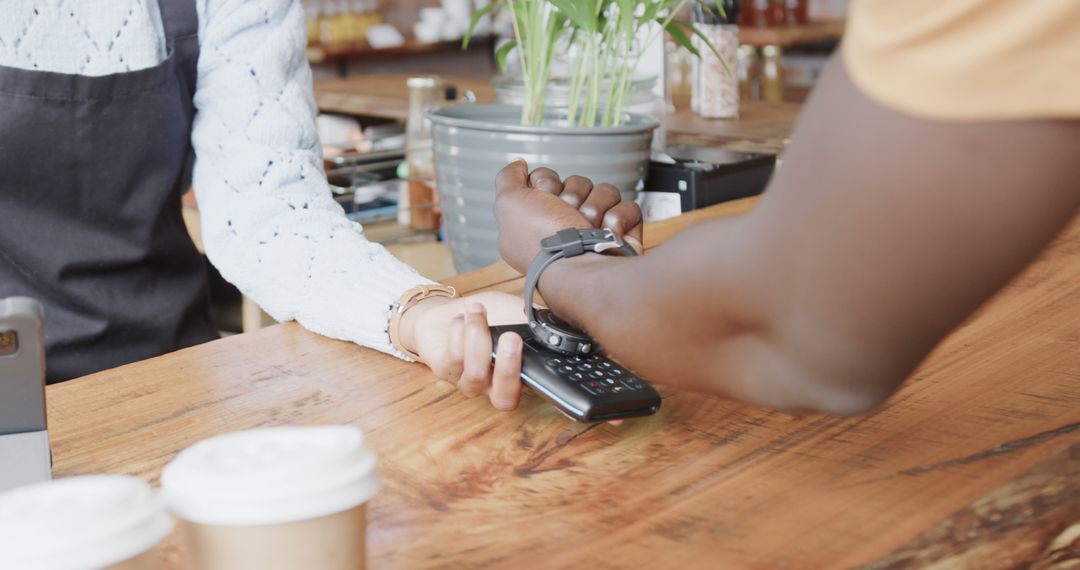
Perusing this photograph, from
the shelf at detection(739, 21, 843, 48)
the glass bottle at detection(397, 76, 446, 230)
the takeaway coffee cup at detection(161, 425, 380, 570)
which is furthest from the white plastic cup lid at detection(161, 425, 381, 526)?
the shelf at detection(739, 21, 843, 48)

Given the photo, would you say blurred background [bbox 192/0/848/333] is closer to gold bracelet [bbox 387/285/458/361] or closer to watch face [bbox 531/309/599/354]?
watch face [bbox 531/309/599/354]

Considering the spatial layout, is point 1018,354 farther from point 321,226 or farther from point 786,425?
point 321,226

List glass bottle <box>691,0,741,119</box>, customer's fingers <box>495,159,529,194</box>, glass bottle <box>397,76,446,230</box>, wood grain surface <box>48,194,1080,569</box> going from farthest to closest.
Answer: glass bottle <box>691,0,741,119</box>
glass bottle <box>397,76,446,230</box>
customer's fingers <box>495,159,529,194</box>
wood grain surface <box>48,194,1080,569</box>

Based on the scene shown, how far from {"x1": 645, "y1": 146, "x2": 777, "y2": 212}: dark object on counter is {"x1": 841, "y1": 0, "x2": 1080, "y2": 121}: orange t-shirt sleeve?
1.01 meters

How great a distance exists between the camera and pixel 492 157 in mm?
1389

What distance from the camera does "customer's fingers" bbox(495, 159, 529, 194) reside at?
3.17 feet

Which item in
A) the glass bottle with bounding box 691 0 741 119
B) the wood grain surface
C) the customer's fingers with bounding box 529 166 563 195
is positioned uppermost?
the glass bottle with bounding box 691 0 741 119

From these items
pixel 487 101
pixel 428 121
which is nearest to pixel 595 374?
pixel 428 121

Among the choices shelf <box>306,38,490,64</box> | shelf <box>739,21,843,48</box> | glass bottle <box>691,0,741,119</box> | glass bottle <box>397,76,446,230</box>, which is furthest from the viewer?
shelf <box>739,21,843,48</box>

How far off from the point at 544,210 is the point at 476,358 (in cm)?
13

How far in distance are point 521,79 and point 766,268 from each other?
123cm

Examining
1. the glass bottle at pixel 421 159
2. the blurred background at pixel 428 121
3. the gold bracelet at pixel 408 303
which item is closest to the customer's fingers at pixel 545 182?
the gold bracelet at pixel 408 303

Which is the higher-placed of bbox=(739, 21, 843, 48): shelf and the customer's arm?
bbox=(739, 21, 843, 48): shelf

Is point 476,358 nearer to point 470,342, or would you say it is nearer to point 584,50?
point 470,342
